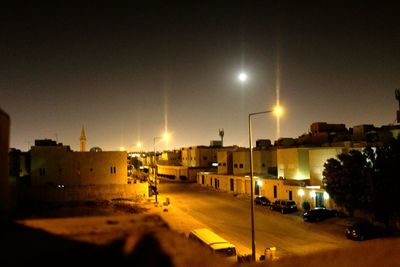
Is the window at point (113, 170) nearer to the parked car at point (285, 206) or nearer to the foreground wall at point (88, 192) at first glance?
the foreground wall at point (88, 192)

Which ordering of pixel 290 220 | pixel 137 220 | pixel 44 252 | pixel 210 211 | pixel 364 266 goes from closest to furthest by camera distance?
pixel 44 252
pixel 137 220
pixel 364 266
pixel 290 220
pixel 210 211

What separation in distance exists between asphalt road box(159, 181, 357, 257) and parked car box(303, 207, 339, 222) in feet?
1.43

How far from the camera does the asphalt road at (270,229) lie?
21062mm

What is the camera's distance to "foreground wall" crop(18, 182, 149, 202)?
3719 centimetres

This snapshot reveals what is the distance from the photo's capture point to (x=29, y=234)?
3963 millimetres

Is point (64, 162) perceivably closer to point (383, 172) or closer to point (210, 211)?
point (210, 211)

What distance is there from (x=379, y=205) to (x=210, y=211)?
608 inches

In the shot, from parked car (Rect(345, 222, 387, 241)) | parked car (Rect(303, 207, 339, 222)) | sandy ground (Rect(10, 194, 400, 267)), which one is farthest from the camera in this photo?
parked car (Rect(303, 207, 339, 222))

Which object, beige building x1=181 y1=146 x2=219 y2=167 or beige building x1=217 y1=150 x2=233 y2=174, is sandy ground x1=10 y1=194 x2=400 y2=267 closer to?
beige building x1=217 y1=150 x2=233 y2=174

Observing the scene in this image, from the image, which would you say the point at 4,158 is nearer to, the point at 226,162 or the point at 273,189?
the point at 273,189

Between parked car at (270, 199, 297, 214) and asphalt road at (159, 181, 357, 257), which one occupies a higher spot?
parked car at (270, 199, 297, 214)

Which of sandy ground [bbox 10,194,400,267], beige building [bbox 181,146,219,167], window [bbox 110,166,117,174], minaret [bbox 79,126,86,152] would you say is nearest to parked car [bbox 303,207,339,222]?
sandy ground [bbox 10,194,400,267]

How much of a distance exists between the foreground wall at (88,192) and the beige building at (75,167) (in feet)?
11.2

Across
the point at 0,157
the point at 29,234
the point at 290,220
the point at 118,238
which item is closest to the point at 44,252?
the point at 29,234
